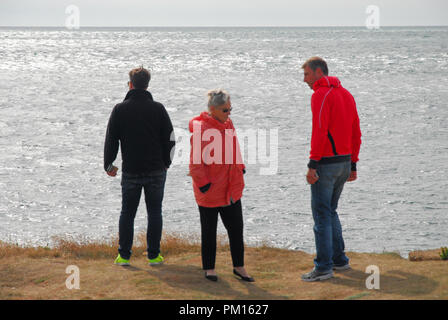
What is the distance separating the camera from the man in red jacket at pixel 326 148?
5.78 meters

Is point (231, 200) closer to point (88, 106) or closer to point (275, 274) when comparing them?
point (275, 274)

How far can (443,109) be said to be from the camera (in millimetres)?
29266

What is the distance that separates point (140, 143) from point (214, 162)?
1.07 metres

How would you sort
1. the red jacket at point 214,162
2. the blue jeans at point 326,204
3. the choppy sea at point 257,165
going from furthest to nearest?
the choppy sea at point 257,165 < the blue jeans at point 326,204 < the red jacket at point 214,162

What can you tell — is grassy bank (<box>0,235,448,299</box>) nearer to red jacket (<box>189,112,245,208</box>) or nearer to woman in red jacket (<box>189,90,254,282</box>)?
woman in red jacket (<box>189,90,254,282</box>)

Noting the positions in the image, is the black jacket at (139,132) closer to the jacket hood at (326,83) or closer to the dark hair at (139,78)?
the dark hair at (139,78)

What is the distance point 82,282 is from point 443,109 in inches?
1043

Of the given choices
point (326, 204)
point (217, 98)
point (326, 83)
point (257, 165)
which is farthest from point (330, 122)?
point (257, 165)

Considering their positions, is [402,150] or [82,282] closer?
[82,282]

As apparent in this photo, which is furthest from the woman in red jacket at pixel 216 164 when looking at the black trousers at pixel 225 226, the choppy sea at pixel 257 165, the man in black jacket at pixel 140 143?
the choppy sea at pixel 257 165

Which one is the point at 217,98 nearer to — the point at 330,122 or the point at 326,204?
the point at 330,122

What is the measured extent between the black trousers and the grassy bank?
273 millimetres
